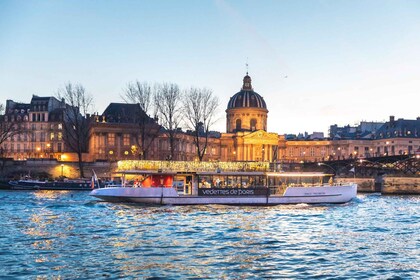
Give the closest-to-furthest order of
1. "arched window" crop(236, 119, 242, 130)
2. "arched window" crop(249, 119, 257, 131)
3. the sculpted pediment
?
the sculpted pediment → "arched window" crop(249, 119, 257, 131) → "arched window" crop(236, 119, 242, 130)

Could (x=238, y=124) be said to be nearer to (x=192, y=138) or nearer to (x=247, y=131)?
(x=247, y=131)

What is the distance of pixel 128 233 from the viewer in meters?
33.1

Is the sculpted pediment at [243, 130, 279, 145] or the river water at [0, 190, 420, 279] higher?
the sculpted pediment at [243, 130, 279, 145]

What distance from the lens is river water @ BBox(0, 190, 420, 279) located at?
22750 millimetres

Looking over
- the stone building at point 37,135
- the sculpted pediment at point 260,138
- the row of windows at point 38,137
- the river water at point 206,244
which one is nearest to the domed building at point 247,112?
the sculpted pediment at point 260,138

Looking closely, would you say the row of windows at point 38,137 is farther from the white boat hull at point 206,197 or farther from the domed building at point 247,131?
the white boat hull at point 206,197

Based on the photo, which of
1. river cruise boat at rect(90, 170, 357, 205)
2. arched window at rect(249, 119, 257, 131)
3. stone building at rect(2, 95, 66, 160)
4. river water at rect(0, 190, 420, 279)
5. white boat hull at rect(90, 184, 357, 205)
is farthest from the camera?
arched window at rect(249, 119, 257, 131)

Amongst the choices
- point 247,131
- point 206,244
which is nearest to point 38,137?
point 247,131

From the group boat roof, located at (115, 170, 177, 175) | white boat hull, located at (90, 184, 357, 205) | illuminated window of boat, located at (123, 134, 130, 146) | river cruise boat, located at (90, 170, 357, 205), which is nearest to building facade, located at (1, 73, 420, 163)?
illuminated window of boat, located at (123, 134, 130, 146)

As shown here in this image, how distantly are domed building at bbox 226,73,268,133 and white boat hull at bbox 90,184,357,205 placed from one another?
122 meters

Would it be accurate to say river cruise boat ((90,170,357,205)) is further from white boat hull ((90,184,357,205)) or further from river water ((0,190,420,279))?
river water ((0,190,420,279))

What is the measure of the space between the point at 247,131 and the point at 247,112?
20.2 feet

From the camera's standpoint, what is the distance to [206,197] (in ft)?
181

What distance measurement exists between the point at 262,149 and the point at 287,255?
5758 inches
